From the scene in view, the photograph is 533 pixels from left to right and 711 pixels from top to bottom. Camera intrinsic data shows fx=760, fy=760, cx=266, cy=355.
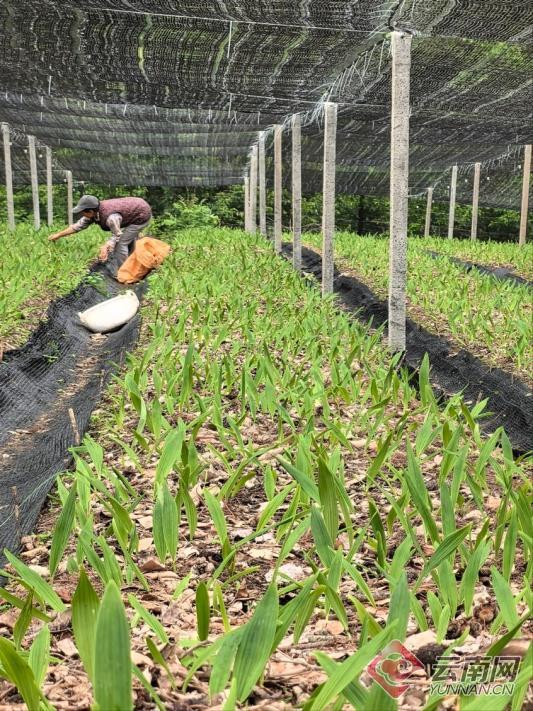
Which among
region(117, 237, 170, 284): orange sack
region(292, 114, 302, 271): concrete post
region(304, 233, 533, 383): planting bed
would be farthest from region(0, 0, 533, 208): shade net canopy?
region(304, 233, 533, 383): planting bed

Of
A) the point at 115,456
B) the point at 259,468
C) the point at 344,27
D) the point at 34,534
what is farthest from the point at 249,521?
the point at 344,27

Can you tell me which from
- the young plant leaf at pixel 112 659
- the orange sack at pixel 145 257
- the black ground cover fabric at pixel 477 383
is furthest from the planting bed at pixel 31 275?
the young plant leaf at pixel 112 659

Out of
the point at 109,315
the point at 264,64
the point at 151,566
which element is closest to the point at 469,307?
the point at 264,64

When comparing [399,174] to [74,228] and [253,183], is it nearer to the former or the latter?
[74,228]

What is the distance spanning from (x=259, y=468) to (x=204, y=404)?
17.5 inches

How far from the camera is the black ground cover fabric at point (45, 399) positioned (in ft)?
9.52

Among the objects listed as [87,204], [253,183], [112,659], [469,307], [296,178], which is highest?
[253,183]

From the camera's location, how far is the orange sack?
923 cm

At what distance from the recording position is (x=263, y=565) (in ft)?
6.88

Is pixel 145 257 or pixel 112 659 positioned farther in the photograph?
pixel 145 257

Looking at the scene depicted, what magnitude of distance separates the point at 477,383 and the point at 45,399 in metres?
2.89

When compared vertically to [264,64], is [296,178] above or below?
below

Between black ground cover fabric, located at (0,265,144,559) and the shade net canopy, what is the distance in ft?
7.69

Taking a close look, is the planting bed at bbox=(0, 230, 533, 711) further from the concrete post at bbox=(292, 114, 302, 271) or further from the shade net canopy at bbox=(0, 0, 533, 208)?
the concrete post at bbox=(292, 114, 302, 271)
